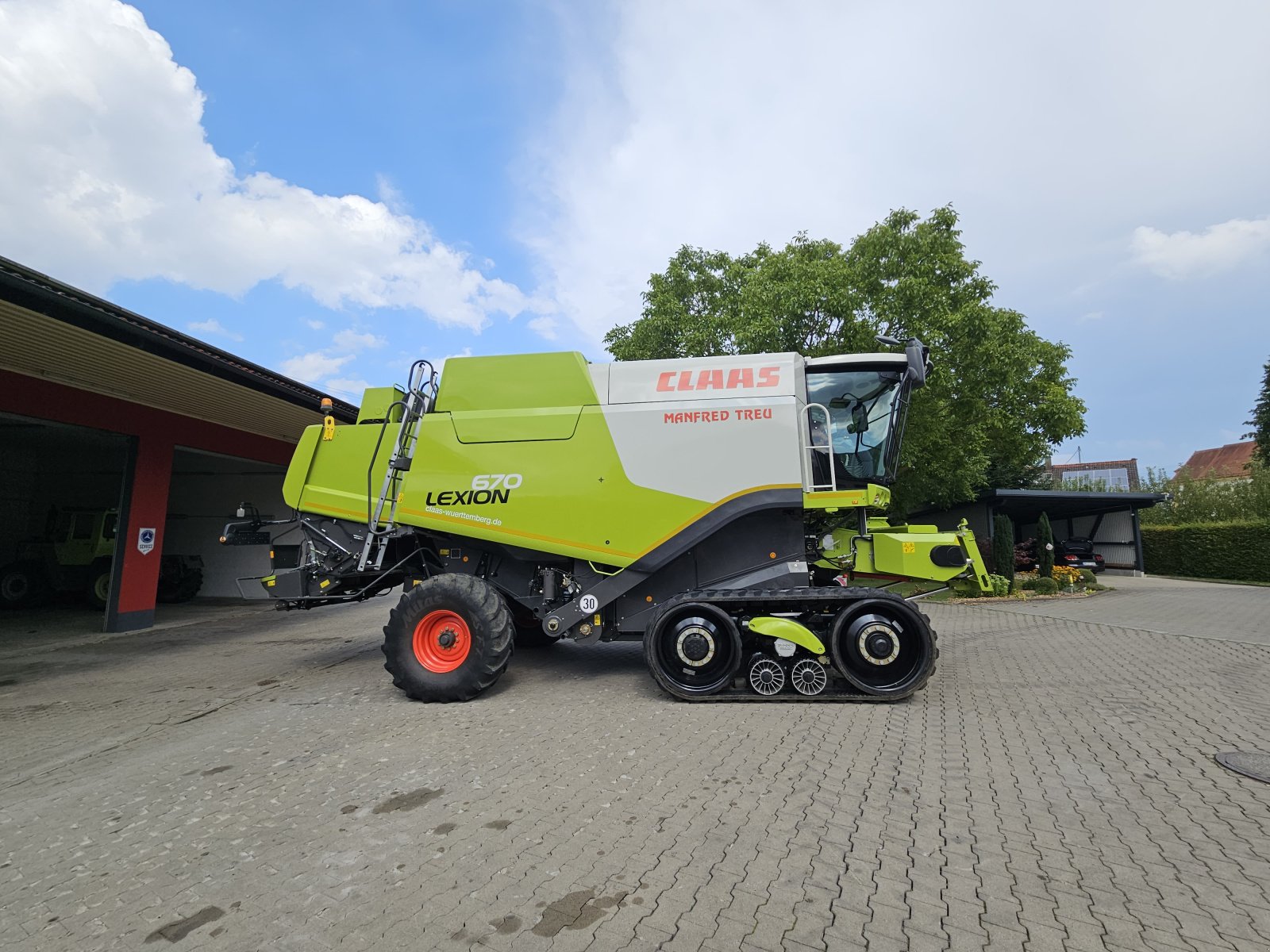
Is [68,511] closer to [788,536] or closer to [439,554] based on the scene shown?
[439,554]

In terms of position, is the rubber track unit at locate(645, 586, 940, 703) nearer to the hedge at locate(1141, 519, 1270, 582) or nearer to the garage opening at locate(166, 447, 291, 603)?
the garage opening at locate(166, 447, 291, 603)

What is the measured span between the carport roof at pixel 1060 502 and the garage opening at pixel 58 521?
855 inches

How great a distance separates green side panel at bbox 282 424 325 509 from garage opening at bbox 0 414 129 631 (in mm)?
6660

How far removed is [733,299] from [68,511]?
1667 cm

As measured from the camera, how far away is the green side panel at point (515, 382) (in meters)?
6.00

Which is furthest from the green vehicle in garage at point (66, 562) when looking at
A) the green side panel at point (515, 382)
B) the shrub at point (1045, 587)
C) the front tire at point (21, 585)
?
the shrub at point (1045, 587)

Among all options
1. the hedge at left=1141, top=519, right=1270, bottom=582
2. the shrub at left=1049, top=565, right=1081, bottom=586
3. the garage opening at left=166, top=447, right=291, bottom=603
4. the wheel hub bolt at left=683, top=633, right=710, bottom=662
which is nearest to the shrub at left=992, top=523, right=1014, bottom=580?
the shrub at left=1049, top=565, right=1081, bottom=586

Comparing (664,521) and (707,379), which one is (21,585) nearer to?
(664,521)

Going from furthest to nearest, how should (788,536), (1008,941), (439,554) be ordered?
(439,554)
(788,536)
(1008,941)

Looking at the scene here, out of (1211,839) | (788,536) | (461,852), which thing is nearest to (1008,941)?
(1211,839)

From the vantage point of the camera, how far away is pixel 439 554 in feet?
21.3

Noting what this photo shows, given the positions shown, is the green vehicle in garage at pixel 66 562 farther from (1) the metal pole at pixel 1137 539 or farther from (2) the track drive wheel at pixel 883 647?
(1) the metal pole at pixel 1137 539

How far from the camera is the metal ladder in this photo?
19.9ft

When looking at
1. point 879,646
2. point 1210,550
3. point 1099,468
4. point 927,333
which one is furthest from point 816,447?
point 1099,468
